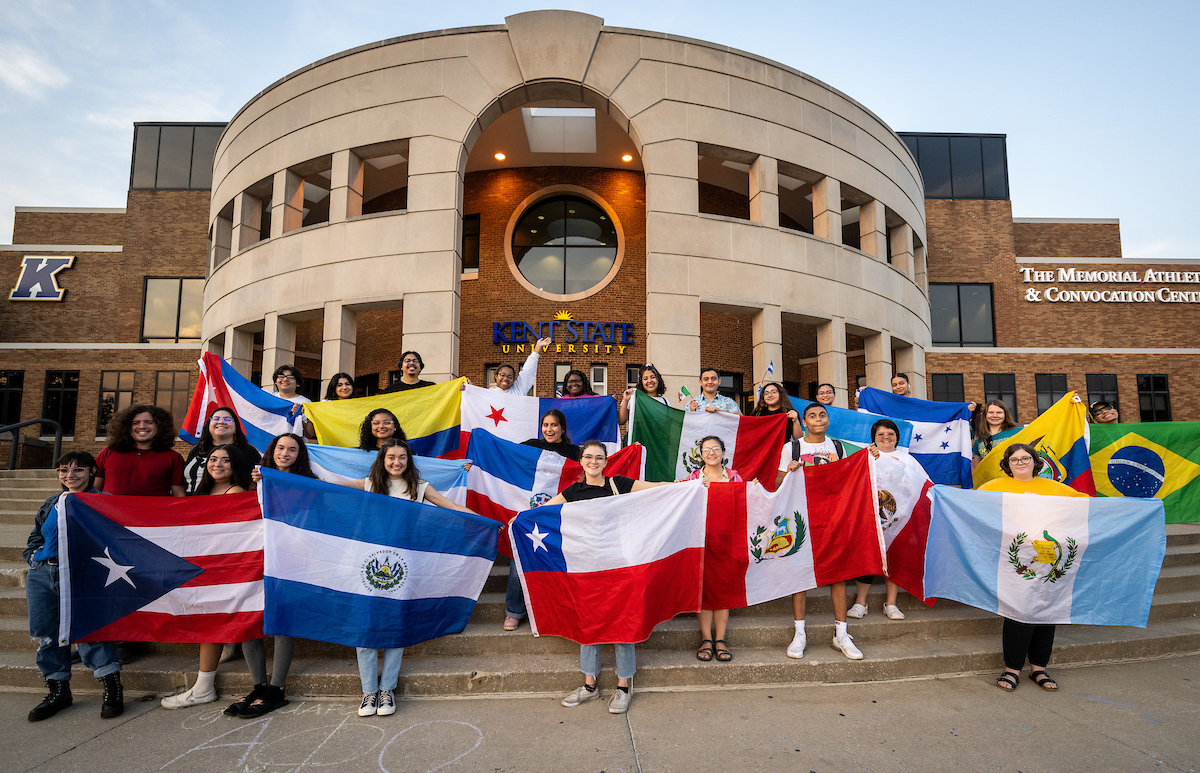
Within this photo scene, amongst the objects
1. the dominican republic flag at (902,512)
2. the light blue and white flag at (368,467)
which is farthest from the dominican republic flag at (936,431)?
the light blue and white flag at (368,467)

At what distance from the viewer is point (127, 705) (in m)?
4.59

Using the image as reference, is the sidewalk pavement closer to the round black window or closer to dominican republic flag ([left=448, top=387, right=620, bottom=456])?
dominican republic flag ([left=448, top=387, right=620, bottom=456])

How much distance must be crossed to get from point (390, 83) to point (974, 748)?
14702 mm

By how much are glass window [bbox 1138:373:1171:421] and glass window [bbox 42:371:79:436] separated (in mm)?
38932

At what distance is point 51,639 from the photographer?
4.52m

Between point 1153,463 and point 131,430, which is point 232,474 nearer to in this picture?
point 131,430

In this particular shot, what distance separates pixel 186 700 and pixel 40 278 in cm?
2646

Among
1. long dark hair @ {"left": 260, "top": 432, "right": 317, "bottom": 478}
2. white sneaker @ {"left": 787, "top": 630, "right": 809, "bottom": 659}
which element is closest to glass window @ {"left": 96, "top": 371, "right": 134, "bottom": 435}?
long dark hair @ {"left": 260, "top": 432, "right": 317, "bottom": 478}

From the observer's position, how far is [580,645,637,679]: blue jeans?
4.61 metres

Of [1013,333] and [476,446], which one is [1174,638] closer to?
[476,446]

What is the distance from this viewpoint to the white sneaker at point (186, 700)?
4.50 meters

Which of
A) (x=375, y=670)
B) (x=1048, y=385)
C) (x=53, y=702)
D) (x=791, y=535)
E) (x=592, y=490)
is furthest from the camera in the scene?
(x=1048, y=385)

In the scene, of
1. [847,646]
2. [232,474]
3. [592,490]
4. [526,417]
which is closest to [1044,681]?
[847,646]

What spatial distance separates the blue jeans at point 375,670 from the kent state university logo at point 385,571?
0.47 metres
